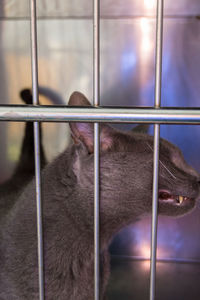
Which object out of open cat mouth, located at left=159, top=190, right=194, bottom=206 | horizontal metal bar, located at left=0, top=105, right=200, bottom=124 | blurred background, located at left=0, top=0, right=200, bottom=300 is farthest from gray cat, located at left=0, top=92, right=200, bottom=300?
blurred background, located at left=0, top=0, right=200, bottom=300

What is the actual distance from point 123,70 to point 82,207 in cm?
73

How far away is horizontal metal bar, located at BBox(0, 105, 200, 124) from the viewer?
0.57 metres

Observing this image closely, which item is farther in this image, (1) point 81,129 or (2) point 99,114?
(1) point 81,129

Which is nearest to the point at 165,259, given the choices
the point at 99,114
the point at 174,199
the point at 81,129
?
the point at 174,199

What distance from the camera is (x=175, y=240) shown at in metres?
1.48

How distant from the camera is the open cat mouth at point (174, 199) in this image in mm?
816

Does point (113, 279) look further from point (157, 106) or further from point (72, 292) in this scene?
point (157, 106)

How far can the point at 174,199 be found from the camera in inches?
32.3

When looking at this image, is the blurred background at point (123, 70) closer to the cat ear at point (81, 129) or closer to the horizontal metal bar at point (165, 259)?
the horizontal metal bar at point (165, 259)

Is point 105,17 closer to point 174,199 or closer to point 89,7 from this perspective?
point 89,7

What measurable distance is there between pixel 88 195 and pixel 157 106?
1.01 ft

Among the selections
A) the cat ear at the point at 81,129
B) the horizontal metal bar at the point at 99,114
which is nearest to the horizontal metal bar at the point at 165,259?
the cat ear at the point at 81,129

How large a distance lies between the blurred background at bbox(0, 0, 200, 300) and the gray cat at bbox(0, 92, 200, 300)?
48 cm

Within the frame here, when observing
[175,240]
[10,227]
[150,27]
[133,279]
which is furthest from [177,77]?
[10,227]
